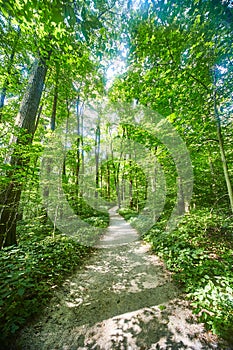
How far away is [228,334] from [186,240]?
2022 millimetres

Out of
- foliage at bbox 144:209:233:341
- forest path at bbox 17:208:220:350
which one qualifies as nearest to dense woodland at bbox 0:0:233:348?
foliage at bbox 144:209:233:341

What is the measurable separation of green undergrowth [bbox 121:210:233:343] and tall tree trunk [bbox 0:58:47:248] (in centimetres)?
370

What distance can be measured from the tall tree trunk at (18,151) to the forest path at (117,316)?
1767 millimetres

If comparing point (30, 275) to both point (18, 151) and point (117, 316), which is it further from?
point (18, 151)

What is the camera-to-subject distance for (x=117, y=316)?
219 cm

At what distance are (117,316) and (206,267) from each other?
1731mm

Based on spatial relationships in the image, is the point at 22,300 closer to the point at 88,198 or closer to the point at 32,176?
the point at 32,176

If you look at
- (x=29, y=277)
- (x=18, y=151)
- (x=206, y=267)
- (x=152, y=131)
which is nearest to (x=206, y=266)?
(x=206, y=267)

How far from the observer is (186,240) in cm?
368

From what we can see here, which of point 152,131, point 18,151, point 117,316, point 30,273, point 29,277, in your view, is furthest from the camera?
point 152,131

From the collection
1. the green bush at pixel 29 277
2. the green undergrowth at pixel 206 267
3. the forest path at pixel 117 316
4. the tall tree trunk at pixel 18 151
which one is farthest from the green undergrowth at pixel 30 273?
the green undergrowth at pixel 206 267

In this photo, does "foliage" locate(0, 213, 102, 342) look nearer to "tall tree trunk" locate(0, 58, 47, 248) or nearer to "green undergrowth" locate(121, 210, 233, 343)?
"tall tree trunk" locate(0, 58, 47, 248)

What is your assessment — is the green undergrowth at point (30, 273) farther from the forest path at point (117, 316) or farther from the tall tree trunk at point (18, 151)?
the tall tree trunk at point (18, 151)

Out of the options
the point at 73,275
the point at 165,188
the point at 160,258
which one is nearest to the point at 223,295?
the point at 160,258
